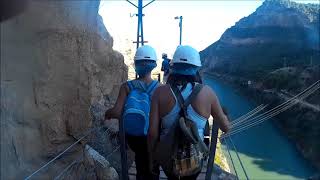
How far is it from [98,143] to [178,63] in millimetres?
3409

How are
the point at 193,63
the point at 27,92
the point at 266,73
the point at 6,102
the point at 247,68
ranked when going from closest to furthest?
the point at 193,63 < the point at 6,102 < the point at 27,92 < the point at 266,73 < the point at 247,68

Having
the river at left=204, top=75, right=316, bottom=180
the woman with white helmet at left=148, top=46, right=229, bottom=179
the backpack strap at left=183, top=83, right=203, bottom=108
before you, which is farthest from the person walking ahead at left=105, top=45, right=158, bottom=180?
the river at left=204, top=75, right=316, bottom=180

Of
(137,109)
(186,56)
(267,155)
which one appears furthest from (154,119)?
(267,155)

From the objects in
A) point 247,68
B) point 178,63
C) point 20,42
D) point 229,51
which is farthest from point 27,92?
point 229,51

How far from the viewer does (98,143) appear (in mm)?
6613

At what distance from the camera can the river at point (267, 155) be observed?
38.5 metres

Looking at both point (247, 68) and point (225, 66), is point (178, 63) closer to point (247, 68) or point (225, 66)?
point (247, 68)

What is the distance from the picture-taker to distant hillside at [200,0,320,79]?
73.8 m

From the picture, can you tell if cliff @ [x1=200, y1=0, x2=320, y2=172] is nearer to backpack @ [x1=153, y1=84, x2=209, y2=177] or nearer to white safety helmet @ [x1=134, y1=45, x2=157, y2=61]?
white safety helmet @ [x1=134, y1=45, x2=157, y2=61]

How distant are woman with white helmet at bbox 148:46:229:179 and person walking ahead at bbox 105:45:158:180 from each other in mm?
539

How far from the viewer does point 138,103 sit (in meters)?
4.05

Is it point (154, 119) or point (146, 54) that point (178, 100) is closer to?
point (154, 119)

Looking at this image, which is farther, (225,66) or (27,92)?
(225,66)

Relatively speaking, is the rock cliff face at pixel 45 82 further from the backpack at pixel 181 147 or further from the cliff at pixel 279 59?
the cliff at pixel 279 59
